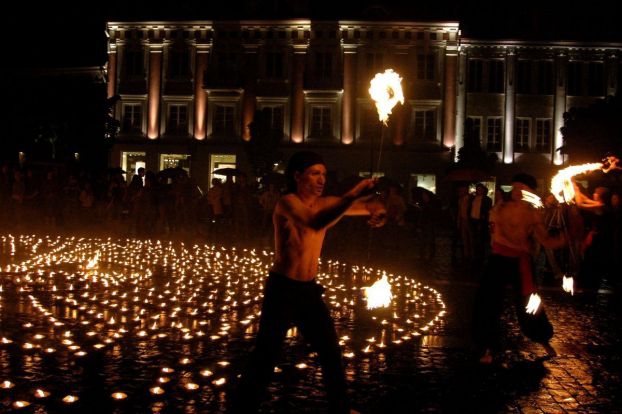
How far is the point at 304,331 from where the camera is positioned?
5227 millimetres

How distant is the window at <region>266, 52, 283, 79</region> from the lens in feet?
153

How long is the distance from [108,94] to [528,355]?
144ft

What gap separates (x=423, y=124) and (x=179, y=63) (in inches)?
607

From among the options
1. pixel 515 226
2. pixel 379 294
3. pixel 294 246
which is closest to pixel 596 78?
pixel 379 294

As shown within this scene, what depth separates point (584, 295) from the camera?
13125 mm

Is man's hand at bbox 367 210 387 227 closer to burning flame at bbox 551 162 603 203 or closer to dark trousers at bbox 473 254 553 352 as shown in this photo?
dark trousers at bbox 473 254 553 352

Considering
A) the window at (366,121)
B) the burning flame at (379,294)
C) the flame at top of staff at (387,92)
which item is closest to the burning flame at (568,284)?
the burning flame at (379,294)

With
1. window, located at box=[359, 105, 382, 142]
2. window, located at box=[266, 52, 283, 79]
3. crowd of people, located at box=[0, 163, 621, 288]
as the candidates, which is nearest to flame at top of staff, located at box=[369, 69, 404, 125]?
crowd of people, located at box=[0, 163, 621, 288]

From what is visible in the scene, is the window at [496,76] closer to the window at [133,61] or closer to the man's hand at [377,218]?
the window at [133,61]

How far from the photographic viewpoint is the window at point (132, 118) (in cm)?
4756

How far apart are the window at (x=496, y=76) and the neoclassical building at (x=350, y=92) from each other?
61 mm

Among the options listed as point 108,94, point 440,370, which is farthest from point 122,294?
point 108,94

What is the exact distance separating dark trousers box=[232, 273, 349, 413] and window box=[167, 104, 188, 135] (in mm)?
42760

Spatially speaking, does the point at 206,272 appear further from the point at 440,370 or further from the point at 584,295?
the point at 440,370
